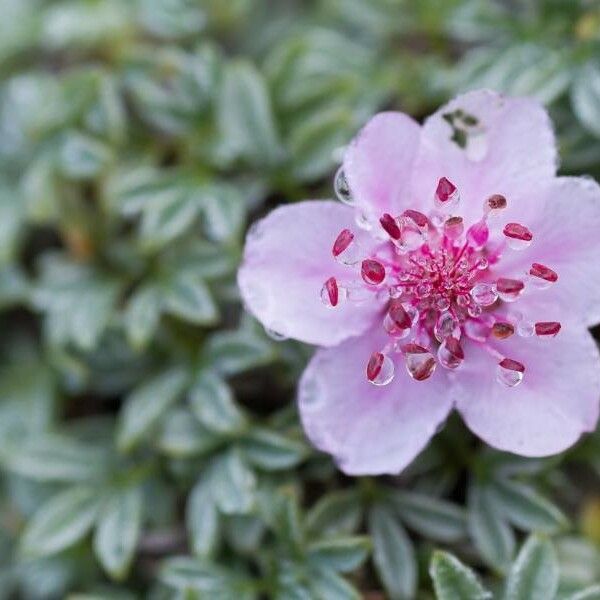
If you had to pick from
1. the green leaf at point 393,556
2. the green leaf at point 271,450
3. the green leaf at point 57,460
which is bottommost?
the green leaf at point 57,460

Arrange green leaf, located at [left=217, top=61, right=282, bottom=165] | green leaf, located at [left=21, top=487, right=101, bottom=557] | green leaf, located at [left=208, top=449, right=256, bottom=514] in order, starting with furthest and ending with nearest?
1. green leaf, located at [left=217, top=61, right=282, bottom=165]
2. green leaf, located at [left=21, top=487, right=101, bottom=557]
3. green leaf, located at [left=208, top=449, right=256, bottom=514]

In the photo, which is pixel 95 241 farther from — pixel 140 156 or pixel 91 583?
pixel 91 583

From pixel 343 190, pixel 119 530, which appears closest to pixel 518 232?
pixel 343 190

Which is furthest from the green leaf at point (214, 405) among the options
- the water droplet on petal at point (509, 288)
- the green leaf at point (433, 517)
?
the water droplet on petal at point (509, 288)

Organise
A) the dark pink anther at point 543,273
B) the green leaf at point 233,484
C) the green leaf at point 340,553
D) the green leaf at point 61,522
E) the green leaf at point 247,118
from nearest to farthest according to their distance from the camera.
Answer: the dark pink anther at point 543,273 → the green leaf at point 340,553 → the green leaf at point 233,484 → the green leaf at point 61,522 → the green leaf at point 247,118

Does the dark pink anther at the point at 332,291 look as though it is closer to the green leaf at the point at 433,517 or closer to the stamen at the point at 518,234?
the stamen at the point at 518,234

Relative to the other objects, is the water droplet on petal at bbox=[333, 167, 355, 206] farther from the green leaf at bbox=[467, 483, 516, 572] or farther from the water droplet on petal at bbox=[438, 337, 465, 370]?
the green leaf at bbox=[467, 483, 516, 572]

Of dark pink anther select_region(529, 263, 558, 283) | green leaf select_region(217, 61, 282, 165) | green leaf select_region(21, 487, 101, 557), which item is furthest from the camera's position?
green leaf select_region(217, 61, 282, 165)

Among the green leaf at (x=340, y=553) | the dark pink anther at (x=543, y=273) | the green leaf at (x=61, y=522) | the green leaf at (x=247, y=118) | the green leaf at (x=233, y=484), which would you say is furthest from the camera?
the green leaf at (x=247, y=118)

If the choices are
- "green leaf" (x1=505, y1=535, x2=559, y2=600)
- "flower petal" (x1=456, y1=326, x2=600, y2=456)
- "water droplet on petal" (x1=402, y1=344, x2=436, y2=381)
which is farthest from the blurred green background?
"water droplet on petal" (x1=402, y1=344, x2=436, y2=381)
